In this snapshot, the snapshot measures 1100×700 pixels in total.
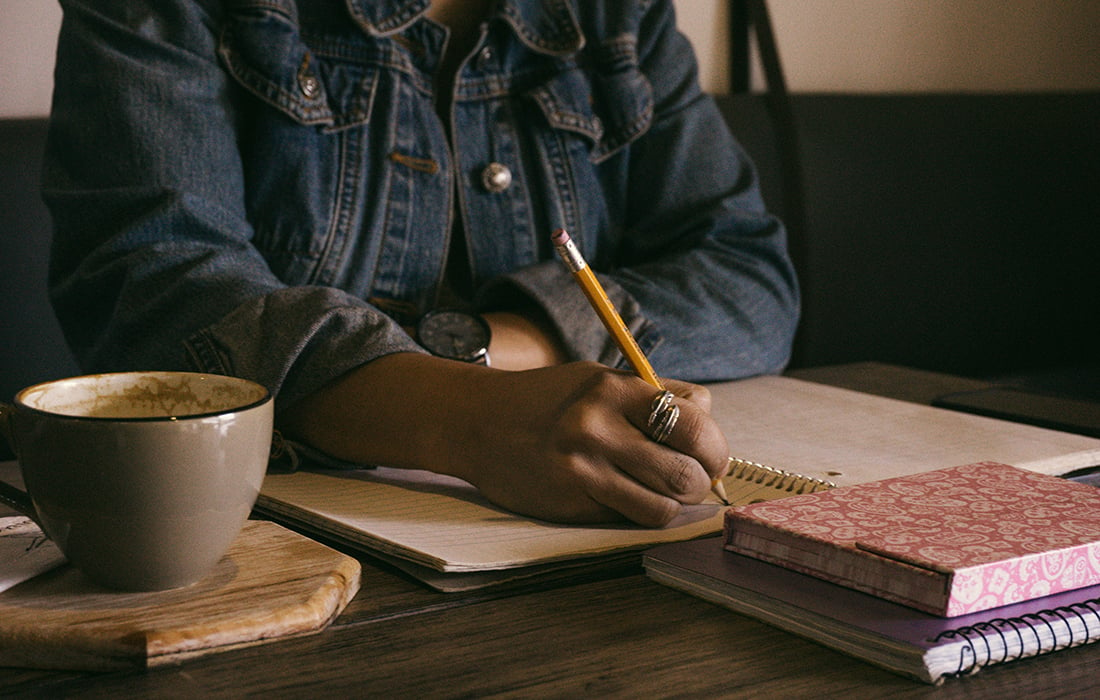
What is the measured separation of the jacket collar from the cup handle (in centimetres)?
59

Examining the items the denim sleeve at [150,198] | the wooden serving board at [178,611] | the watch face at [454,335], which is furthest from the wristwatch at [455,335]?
the wooden serving board at [178,611]

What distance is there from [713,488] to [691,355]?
389mm

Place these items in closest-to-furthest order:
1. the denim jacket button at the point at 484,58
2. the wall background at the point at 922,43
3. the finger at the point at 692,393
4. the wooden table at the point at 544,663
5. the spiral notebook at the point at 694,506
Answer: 1. the wooden table at the point at 544,663
2. the spiral notebook at the point at 694,506
3. the finger at the point at 692,393
4. the denim jacket button at the point at 484,58
5. the wall background at the point at 922,43

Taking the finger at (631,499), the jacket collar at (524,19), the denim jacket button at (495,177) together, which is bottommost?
the finger at (631,499)

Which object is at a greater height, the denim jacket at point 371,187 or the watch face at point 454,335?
the denim jacket at point 371,187

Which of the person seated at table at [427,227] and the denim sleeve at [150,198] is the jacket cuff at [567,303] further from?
the denim sleeve at [150,198]

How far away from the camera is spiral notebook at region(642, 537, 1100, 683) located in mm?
420

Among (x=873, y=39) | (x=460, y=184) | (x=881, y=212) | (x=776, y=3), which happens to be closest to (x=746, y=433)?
(x=460, y=184)

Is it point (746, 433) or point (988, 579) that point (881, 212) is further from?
point (988, 579)

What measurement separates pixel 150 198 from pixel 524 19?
43 cm

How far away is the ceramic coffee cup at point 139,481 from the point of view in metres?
0.43

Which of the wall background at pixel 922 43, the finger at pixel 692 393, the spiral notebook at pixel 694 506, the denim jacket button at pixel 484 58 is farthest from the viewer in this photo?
the wall background at pixel 922 43

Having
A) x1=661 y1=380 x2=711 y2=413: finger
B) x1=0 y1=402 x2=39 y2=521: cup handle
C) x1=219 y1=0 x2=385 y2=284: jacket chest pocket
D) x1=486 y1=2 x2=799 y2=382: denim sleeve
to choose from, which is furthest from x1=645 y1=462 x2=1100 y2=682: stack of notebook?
x1=219 y1=0 x2=385 y2=284: jacket chest pocket

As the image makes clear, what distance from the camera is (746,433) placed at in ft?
2.59
